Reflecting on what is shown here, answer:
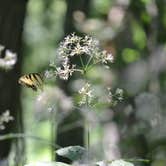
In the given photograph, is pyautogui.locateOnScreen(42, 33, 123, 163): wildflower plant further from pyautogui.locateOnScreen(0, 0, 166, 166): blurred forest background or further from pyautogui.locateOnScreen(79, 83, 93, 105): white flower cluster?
pyautogui.locateOnScreen(0, 0, 166, 166): blurred forest background

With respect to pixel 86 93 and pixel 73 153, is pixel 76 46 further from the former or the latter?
pixel 73 153

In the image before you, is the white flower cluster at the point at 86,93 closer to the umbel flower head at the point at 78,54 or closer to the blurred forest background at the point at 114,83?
the umbel flower head at the point at 78,54

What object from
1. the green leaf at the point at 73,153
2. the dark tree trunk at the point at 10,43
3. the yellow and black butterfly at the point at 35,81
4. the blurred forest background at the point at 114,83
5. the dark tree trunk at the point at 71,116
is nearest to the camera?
the green leaf at the point at 73,153

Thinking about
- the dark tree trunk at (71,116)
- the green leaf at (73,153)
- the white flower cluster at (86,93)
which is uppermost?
the dark tree trunk at (71,116)

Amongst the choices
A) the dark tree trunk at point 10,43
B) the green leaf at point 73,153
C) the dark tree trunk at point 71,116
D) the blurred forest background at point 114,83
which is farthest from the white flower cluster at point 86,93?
the dark tree trunk at point 71,116

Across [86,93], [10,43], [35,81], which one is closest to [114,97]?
[86,93]

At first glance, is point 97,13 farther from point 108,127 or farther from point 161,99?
point 161,99

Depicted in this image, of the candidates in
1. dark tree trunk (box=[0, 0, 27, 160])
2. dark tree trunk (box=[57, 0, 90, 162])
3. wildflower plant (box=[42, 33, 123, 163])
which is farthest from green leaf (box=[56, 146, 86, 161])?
dark tree trunk (box=[57, 0, 90, 162])

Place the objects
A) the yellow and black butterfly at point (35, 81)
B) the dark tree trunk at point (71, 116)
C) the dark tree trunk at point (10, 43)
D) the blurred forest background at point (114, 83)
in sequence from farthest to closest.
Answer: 1. the dark tree trunk at point (71, 116)
2. the dark tree trunk at point (10, 43)
3. the blurred forest background at point (114, 83)
4. the yellow and black butterfly at point (35, 81)
